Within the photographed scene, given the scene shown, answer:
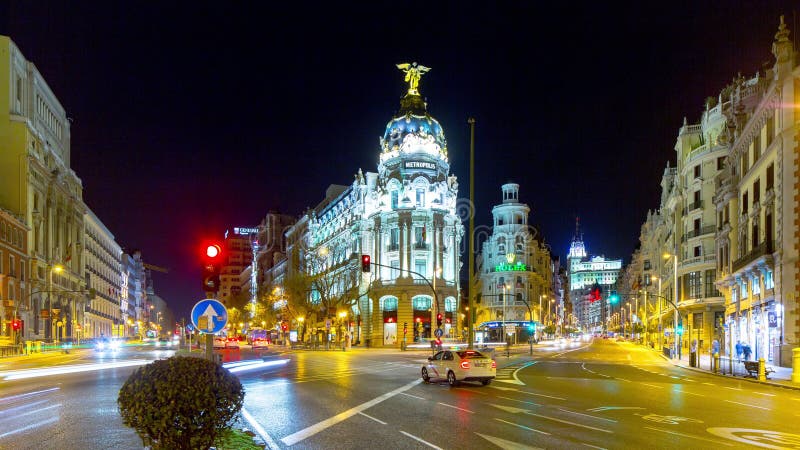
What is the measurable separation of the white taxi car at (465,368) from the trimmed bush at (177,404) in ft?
58.9

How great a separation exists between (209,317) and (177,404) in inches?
179

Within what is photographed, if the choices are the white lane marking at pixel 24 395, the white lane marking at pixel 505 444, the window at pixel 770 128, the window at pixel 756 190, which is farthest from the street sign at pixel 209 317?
the window at pixel 756 190

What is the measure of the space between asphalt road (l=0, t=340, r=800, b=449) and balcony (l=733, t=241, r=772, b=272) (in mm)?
16533

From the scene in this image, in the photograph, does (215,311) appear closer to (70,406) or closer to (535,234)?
(70,406)

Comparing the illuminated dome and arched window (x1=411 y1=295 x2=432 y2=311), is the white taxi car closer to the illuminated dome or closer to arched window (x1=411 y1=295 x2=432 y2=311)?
arched window (x1=411 y1=295 x2=432 y2=311)

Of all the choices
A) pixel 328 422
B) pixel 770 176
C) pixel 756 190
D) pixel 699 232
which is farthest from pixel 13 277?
pixel 699 232

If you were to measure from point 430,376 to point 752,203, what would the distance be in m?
29.7

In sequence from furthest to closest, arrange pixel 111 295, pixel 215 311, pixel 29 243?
pixel 111 295 → pixel 29 243 → pixel 215 311

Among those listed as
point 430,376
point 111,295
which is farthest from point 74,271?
point 430,376

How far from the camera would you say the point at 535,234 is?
125 metres

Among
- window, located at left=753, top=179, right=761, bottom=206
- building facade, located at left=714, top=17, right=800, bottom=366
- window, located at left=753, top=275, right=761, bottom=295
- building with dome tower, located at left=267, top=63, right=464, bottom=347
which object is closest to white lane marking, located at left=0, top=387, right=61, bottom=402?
building facade, located at left=714, top=17, right=800, bottom=366

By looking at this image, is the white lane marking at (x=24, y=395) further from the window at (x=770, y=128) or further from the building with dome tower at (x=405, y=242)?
the building with dome tower at (x=405, y=242)

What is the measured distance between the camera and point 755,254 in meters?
42.1

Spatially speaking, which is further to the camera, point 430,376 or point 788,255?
point 788,255
